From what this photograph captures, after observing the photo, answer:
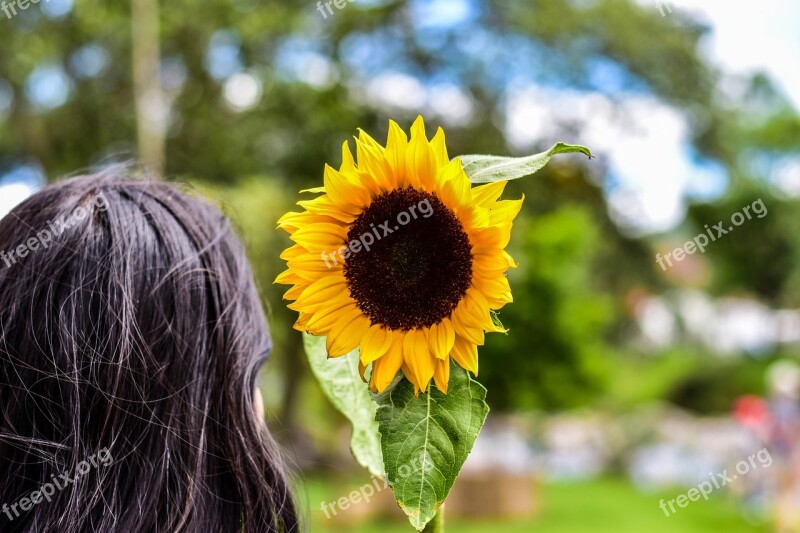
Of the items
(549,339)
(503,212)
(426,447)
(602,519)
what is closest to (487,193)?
(503,212)

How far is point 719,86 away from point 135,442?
1776 centimetres

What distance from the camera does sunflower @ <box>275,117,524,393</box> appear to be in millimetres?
755

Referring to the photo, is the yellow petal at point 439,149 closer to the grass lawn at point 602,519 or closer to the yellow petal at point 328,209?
the yellow petal at point 328,209

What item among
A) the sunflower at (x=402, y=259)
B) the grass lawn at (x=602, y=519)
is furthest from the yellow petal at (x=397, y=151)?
the grass lawn at (x=602, y=519)

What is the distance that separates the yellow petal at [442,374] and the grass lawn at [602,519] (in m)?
8.41

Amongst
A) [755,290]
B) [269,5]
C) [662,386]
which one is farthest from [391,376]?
[755,290]

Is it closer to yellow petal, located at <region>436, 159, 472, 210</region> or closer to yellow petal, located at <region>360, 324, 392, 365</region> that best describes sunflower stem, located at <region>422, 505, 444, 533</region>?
yellow petal, located at <region>360, 324, 392, 365</region>

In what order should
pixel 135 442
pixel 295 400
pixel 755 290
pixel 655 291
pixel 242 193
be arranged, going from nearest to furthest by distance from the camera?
1. pixel 135 442
2. pixel 242 193
3. pixel 295 400
4. pixel 655 291
5. pixel 755 290

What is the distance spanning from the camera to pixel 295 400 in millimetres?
15141

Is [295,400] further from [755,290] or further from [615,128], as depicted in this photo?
[755,290]

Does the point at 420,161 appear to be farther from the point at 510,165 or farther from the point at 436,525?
the point at 436,525

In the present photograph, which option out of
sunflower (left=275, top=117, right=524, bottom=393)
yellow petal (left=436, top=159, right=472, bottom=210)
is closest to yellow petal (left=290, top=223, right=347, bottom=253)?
sunflower (left=275, top=117, right=524, bottom=393)

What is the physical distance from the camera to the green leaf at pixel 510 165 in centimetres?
73

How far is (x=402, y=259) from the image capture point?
0.79 m
